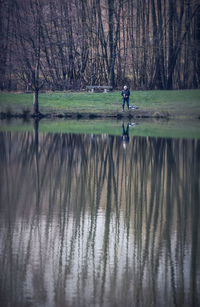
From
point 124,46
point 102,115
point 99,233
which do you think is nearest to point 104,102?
point 102,115

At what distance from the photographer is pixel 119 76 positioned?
43.6 m

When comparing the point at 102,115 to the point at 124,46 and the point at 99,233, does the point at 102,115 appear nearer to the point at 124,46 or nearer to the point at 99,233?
the point at 124,46

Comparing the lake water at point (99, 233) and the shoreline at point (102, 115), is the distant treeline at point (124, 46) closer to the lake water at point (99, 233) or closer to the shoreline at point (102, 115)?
Result: the shoreline at point (102, 115)

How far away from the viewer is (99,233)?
6.60m

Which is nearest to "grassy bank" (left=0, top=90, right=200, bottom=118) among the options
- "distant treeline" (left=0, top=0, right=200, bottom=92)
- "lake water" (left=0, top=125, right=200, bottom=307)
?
"distant treeline" (left=0, top=0, right=200, bottom=92)

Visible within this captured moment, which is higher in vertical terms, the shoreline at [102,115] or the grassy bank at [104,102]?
the grassy bank at [104,102]

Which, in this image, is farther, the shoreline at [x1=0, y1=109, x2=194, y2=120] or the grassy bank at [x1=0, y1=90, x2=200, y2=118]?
the grassy bank at [x1=0, y1=90, x2=200, y2=118]

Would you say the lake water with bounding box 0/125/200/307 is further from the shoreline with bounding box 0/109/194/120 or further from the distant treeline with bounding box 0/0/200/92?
the distant treeline with bounding box 0/0/200/92

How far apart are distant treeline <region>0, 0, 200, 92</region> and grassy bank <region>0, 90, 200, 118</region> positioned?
3043 mm

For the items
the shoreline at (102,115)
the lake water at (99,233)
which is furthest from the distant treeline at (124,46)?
the lake water at (99,233)

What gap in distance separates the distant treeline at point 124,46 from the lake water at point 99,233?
30097 millimetres

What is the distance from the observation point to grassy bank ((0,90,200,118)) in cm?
3484

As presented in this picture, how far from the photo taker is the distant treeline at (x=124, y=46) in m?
42.0

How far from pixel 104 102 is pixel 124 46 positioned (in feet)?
27.9
